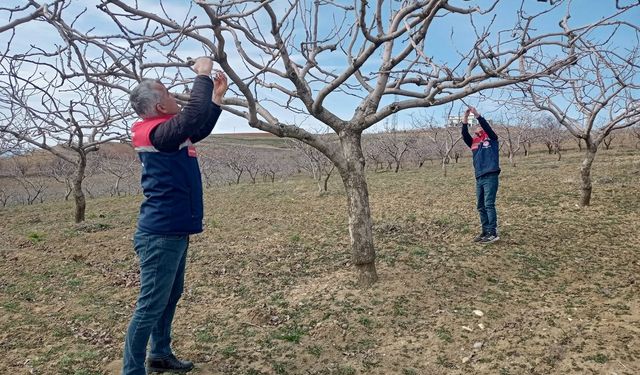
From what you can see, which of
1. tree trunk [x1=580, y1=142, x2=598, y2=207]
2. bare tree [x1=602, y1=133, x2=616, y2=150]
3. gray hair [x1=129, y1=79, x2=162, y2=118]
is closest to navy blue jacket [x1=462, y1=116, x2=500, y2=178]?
tree trunk [x1=580, y1=142, x2=598, y2=207]

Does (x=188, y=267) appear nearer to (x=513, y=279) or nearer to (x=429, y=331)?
(x=429, y=331)

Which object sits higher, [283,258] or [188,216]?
[188,216]

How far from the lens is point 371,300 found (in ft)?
12.3

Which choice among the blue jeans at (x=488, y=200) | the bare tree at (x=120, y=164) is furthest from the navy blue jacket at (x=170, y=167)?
the bare tree at (x=120, y=164)

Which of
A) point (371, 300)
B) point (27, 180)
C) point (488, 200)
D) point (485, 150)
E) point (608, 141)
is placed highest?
point (27, 180)

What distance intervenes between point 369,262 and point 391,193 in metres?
7.37

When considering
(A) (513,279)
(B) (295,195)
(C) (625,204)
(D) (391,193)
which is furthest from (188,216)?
(B) (295,195)

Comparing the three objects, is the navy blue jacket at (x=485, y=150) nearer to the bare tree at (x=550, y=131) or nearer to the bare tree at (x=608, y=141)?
the bare tree at (x=550, y=131)

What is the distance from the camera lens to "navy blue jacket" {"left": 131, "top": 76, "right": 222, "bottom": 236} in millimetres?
2104

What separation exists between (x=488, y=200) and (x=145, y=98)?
4.14 m

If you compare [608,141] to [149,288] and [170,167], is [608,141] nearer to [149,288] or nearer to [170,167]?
[170,167]

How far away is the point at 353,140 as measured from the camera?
3936 mm

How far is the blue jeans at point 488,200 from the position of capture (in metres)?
5.16

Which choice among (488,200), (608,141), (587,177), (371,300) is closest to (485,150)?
(488,200)
